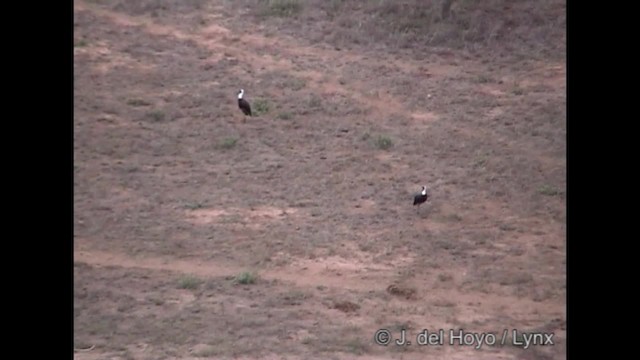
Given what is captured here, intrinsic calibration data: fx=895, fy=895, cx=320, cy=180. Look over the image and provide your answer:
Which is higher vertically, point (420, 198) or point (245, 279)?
point (420, 198)

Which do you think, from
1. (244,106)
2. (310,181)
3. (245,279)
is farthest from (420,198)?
(244,106)

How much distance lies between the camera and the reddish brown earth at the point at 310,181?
686cm

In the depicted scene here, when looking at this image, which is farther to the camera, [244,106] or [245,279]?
[244,106]

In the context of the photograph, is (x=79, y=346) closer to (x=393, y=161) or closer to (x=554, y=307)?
(x=554, y=307)

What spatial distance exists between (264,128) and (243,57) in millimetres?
2893

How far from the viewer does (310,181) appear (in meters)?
9.78

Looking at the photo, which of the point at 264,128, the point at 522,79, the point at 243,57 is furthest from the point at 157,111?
the point at 522,79

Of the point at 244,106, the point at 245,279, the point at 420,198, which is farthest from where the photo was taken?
the point at 244,106

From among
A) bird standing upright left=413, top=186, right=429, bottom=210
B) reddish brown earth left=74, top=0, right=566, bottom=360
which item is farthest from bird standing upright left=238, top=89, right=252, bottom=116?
bird standing upright left=413, top=186, right=429, bottom=210

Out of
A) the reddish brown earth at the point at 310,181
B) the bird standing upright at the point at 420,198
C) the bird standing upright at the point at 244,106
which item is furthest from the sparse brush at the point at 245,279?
the bird standing upright at the point at 244,106

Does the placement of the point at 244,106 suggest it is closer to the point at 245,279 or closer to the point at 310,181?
the point at 310,181

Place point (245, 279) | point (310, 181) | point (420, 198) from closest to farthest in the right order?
point (245, 279) < point (420, 198) < point (310, 181)

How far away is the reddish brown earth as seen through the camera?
270 inches
